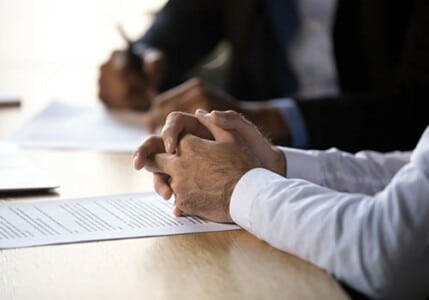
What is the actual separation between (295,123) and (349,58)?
14.3 inches

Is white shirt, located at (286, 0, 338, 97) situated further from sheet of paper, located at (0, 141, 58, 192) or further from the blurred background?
the blurred background

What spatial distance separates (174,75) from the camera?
199 centimetres

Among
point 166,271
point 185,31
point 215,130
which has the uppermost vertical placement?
point 185,31

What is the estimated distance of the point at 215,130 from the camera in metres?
1.02

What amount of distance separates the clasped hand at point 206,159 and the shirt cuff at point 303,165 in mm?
17

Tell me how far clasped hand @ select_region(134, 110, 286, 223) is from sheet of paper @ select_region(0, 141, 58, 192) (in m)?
0.16

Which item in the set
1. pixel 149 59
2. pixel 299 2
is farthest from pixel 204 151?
pixel 299 2

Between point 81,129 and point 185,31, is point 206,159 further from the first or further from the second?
point 185,31

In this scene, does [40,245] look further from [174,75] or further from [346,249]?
[174,75]

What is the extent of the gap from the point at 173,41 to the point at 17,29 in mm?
1169

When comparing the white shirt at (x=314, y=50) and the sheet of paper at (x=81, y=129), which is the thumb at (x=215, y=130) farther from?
the white shirt at (x=314, y=50)

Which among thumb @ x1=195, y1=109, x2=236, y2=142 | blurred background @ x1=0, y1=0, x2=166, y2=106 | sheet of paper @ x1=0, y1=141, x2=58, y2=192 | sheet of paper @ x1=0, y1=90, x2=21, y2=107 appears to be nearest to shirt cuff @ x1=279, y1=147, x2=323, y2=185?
thumb @ x1=195, y1=109, x2=236, y2=142

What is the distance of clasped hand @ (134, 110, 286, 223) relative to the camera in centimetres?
98

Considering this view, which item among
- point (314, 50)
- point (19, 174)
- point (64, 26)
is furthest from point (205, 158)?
point (64, 26)
